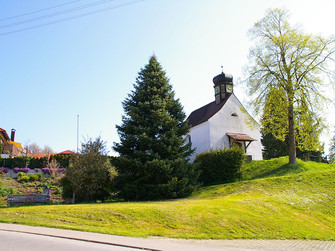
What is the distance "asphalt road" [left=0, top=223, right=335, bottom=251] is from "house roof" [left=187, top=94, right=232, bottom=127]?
24.8 metres

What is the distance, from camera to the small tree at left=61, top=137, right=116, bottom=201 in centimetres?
1773

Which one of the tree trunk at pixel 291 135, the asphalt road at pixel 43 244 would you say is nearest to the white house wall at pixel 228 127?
the tree trunk at pixel 291 135

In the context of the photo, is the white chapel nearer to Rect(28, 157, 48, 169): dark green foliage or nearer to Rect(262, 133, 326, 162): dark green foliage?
Rect(262, 133, 326, 162): dark green foliage

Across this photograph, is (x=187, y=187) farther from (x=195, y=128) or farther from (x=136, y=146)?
(x=195, y=128)

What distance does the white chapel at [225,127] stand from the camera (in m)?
33.7

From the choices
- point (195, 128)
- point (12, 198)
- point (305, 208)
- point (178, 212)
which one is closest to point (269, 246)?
point (178, 212)

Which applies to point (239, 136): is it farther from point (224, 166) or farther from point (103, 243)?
point (103, 243)

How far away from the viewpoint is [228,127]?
114ft

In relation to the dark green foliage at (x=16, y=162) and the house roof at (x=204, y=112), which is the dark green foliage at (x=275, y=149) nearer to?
the house roof at (x=204, y=112)

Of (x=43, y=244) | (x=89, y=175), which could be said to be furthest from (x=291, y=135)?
(x=43, y=244)

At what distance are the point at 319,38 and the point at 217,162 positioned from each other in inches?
566

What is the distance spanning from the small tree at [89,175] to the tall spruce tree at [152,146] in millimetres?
873

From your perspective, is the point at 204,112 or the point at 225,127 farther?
the point at 204,112

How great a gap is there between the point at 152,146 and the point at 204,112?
2078cm
